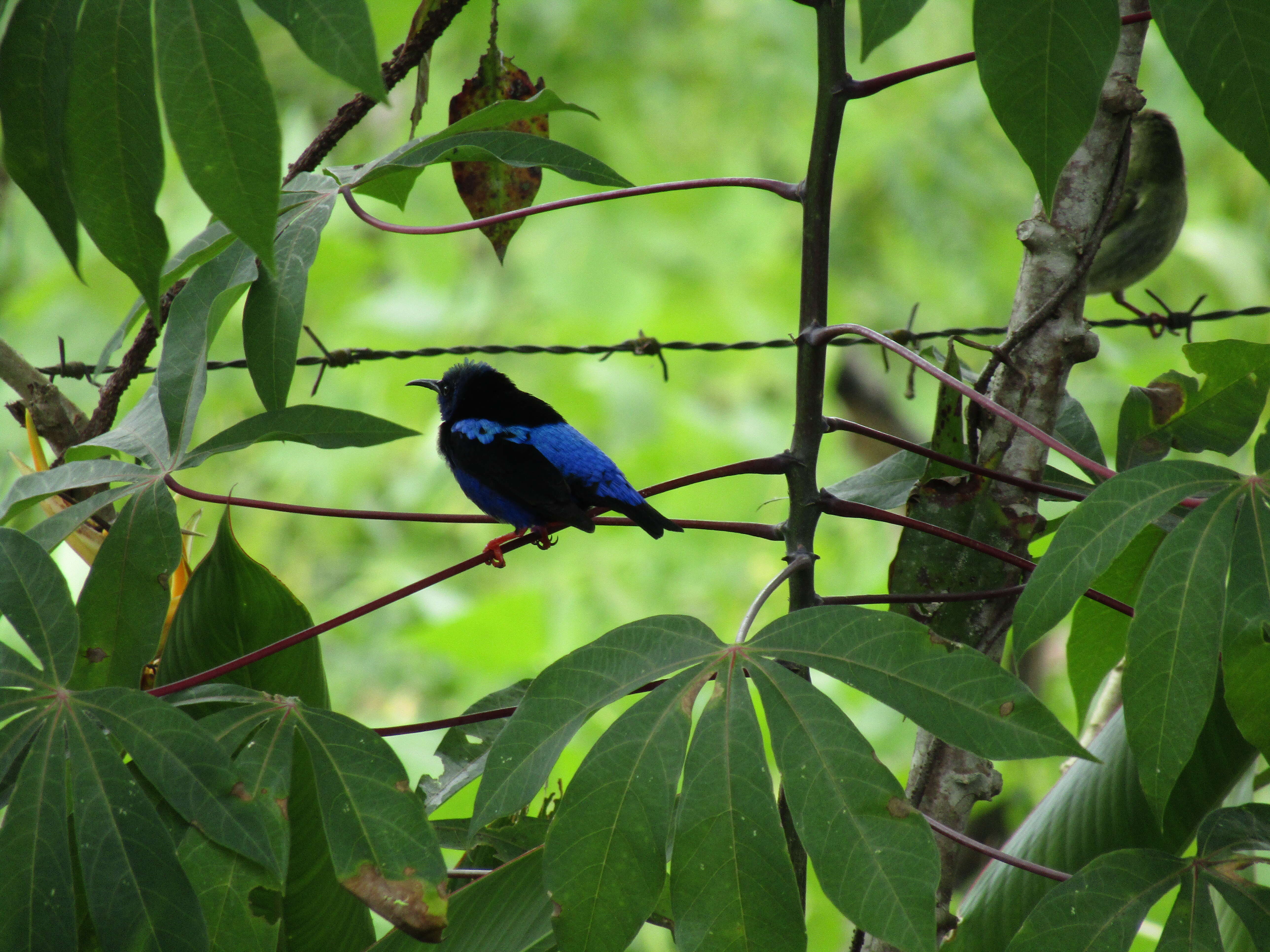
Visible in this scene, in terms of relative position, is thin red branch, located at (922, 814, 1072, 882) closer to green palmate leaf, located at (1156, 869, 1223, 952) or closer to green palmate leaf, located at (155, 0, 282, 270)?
green palmate leaf, located at (1156, 869, 1223, 952)

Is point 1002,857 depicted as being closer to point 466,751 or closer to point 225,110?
point 466,751

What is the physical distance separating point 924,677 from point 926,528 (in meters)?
0.30

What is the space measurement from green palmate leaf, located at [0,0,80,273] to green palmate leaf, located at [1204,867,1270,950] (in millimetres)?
1432

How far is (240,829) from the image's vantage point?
3.82ft

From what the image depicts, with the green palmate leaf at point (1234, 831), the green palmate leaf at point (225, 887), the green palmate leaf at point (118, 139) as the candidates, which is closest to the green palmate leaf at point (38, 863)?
the green palmate leaf at point (225, 887)

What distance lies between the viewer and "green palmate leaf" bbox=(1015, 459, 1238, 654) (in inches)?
41.9

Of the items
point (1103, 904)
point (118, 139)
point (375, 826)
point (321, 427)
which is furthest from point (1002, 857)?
point (118, 139)

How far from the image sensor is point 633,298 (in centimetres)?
595

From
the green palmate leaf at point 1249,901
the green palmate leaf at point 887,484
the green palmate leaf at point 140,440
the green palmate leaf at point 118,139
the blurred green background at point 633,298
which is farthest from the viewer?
the blurred green background at point 633,298

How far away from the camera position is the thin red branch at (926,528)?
1.35 meters

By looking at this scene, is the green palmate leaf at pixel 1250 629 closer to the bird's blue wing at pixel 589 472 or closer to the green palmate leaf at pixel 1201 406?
the green palmate leaf at pixel 1201 406

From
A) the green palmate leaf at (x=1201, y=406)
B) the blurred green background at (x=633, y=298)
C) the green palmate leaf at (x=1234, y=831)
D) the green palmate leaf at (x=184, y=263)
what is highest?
the blurred green background at (x=633, y=298)

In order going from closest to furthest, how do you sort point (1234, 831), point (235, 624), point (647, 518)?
point (1234, 831) → point (235, 624) → point (647, 518)

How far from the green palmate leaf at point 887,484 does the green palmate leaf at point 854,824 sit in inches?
22.1
